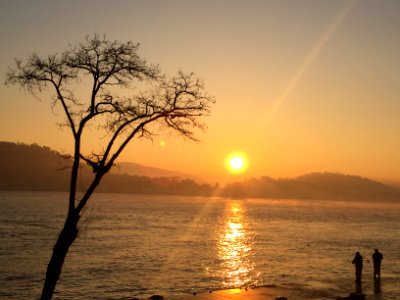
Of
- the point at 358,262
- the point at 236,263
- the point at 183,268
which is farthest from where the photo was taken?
the point at 236,263

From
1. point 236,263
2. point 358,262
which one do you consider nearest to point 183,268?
point 236,263

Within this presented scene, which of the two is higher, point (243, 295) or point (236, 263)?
point (243, 295)

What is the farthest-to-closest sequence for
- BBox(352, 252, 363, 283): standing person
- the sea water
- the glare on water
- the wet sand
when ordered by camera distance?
the glare on water
BBox(352, 252, 363, 283): standing person
the sea water
the wet sand

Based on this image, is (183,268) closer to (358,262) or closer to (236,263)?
(236,263)

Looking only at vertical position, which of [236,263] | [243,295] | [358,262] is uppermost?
[358,262]

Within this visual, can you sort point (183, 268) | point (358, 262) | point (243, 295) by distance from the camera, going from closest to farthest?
A: point (243, 295) < point (358, 262) < point (183, 268)

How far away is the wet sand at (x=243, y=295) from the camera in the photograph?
28.6m

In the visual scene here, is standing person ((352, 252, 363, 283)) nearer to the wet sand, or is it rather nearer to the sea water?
the sea water

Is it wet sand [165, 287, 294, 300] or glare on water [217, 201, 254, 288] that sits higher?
wet sand [165, 287, 294, 300]

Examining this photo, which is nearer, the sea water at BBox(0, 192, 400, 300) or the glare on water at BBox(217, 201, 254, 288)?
the sea water at BBox(0, 192, 400, 300)

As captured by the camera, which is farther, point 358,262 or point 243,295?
point 358,262

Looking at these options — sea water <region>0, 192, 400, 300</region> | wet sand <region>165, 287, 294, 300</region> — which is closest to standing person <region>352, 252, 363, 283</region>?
sea water <region>0, 192, 400, 300</region>

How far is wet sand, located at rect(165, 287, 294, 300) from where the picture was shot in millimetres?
28589

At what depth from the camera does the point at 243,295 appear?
2964cm
